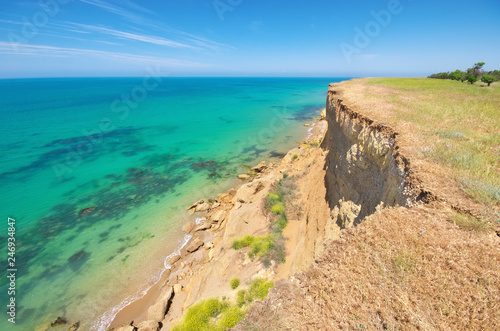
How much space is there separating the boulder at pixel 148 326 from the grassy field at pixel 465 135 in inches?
580

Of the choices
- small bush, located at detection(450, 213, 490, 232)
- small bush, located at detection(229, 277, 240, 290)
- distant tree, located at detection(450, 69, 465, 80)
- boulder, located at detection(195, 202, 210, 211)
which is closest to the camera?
small bush, located at detection(450, 213, 490, 232)

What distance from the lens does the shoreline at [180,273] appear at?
39.5 ft

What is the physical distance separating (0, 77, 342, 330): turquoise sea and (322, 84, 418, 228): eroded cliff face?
13.3 meters

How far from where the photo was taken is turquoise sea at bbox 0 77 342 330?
1380 cm

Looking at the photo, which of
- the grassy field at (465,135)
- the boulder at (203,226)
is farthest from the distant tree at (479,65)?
the boulder at (203,226)

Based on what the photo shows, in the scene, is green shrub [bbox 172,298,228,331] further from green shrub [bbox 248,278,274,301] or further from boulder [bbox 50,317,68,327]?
boulder [bbox 50,317,68,327]

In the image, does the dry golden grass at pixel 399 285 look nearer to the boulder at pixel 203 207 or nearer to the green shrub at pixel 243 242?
the green shrub at pixel 243 242

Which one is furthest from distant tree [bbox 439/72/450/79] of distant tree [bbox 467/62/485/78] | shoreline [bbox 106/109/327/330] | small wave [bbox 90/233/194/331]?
small wave [bbox 90/233/194/331]

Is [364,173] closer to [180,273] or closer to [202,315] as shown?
[202,315]

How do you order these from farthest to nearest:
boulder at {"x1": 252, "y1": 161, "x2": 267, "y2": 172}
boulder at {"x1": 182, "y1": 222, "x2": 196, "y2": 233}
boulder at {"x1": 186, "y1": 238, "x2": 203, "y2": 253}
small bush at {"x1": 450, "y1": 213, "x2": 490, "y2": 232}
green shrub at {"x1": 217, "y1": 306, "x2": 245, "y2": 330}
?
boulder at {"x1": 252, "y1": 161, "x2": 267, "y2": 172} < boulder at {"x1": 182, "y1": 222, "x2": 196, "y2": 233} < boulder at {"x1": 186, "y1": 238, "x2": 203, "y2": 253} < green shrub at {"x1": 217, "y1": 306, "x2": 245, "y2": 330} < small bush at {"x1": 450, "y1": 213, "x2": 490, "y2": 232}

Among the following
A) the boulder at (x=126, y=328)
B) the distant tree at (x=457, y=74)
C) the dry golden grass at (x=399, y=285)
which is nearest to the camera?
the dry golden grass at (x=399, y=285)

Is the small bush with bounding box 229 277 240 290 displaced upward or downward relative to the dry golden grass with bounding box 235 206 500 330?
downward

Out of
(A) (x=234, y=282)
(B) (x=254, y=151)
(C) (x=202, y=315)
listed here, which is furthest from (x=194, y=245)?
(B) (x=254, y=151)

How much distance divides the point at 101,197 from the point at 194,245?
14.2 m
